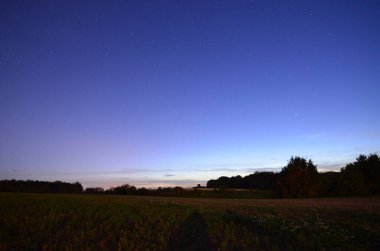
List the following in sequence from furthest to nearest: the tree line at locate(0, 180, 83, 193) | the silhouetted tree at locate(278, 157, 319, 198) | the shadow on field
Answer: the tree line at locate(0, 180, 83, 193) < the silhouetted tree at locate(278, 157, 319, 198) < the shadow on field

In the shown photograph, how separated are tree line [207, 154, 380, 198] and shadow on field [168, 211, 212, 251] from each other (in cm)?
5301

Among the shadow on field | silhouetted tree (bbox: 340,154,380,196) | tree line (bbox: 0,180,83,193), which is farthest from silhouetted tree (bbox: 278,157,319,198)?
tree line (bbox: 0,180,83,193)

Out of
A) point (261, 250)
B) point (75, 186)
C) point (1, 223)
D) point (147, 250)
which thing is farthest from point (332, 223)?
point (75, 186)

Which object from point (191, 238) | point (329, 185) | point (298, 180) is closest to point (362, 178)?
point (329, 185)

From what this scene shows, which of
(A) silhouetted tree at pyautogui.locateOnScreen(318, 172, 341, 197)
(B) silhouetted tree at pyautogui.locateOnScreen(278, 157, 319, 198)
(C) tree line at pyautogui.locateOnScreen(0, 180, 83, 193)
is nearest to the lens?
(B) silhouetted tree at pyautogui.locateOnScreen(278, 157, 319, 198)

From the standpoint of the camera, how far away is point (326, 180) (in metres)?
70.2

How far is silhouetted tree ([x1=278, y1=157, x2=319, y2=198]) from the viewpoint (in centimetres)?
6594

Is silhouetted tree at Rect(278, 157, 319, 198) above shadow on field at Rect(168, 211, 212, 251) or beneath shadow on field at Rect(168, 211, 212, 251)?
above

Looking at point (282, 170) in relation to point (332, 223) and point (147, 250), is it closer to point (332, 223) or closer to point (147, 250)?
point (332, 223)

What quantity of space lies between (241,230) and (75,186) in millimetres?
99174

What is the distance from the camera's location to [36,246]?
486 inches

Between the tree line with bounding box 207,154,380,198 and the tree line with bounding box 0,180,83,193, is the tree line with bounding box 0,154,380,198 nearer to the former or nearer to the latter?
the tree line with bounding box 207,154,380,198

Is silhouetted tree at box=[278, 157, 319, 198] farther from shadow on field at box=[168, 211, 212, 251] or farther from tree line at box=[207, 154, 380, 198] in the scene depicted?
shadow on field at box=[168, 211, 212, 251]

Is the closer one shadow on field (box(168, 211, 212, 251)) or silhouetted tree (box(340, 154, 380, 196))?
shadow on field (box(168, 211, 212, 251))
